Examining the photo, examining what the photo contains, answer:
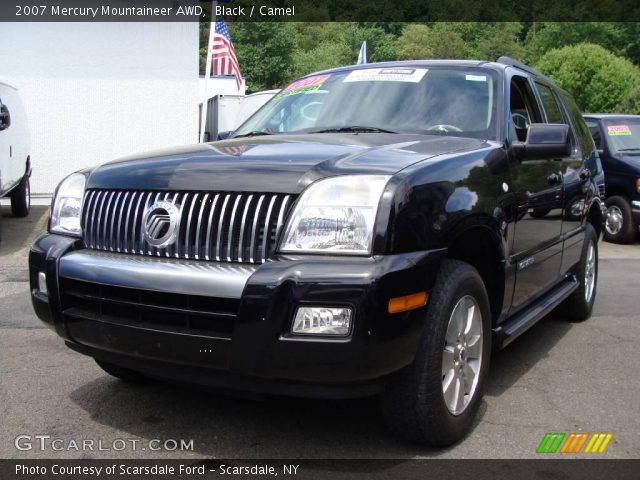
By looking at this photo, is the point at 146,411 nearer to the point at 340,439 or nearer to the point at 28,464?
the point at 28,464

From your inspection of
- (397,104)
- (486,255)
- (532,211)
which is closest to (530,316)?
(532,211)

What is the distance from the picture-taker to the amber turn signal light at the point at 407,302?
2.60m

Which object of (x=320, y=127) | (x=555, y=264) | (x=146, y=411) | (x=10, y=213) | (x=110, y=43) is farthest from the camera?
(x=110, y=43)

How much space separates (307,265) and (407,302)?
403mm

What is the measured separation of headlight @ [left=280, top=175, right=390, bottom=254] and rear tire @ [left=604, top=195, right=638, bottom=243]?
8571 millimetres

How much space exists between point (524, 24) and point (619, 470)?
9279 cm

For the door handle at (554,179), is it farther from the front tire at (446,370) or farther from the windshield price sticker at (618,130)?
the windshield price sticker at (618,130)

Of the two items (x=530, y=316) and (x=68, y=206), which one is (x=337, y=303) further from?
(x=530, y=316)

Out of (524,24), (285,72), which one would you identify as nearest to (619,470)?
(285,72)

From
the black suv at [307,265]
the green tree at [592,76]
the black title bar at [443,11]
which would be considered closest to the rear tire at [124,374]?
the black suv at [307,265]

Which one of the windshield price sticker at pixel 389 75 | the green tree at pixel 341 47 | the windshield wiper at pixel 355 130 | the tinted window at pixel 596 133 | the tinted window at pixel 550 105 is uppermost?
the green tree at pixel 341 47

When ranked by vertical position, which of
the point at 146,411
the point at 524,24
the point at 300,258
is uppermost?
the point at 524,24

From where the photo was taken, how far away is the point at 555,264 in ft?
14.8

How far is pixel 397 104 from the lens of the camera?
4027 millimetres
